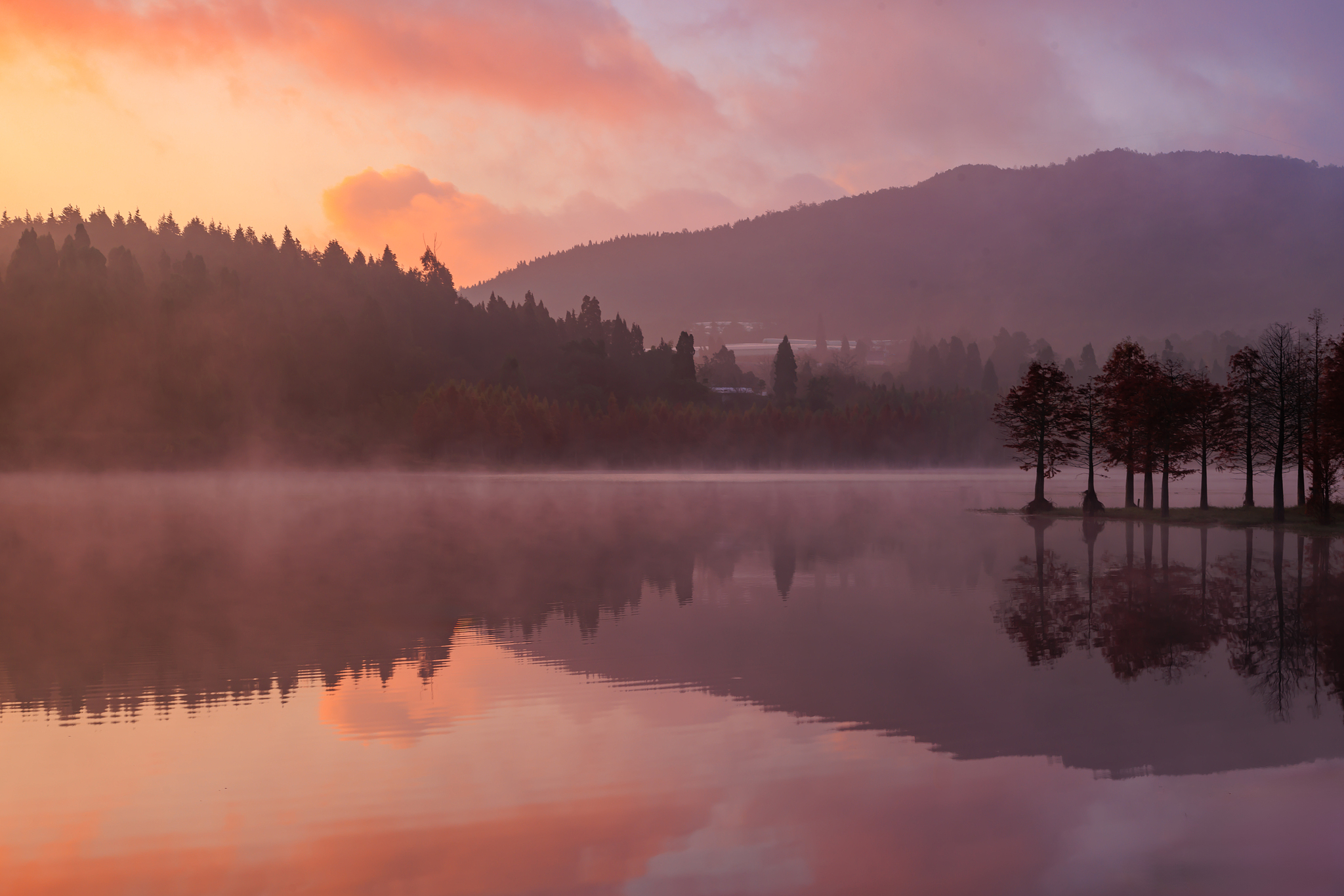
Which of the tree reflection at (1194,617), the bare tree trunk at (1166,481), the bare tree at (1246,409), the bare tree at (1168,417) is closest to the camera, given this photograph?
the tree reflection at (1194,617)

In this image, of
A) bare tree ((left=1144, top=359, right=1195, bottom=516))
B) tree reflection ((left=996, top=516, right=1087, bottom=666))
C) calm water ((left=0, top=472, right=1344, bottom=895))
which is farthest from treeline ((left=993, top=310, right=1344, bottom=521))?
calm water ((left=0, top=472, right=1344, bottom=895))

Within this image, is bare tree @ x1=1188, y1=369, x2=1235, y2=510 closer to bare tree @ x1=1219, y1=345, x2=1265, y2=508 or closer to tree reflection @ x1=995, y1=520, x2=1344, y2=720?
bare tree @ x1=1219, y1=345, x2=1265, y2=508

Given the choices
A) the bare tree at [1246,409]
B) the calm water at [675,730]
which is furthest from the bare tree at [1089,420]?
the calm water at [675,730]

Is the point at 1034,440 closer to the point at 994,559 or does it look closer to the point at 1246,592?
the point at 994,559

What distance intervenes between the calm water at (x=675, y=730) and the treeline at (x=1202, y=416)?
30.0 meters

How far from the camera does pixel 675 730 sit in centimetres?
1529

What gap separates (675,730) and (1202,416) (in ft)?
226

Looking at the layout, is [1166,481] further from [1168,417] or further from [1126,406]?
[1126,406]

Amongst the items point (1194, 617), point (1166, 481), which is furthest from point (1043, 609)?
point (1166, 481)

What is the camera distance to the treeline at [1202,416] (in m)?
59.7

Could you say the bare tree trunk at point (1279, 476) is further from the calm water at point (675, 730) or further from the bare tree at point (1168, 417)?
the calm water at point (675, 730)

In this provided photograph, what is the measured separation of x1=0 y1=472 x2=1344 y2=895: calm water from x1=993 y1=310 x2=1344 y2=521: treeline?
30.0 m

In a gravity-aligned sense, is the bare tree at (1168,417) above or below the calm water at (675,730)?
above

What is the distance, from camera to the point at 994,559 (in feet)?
132
